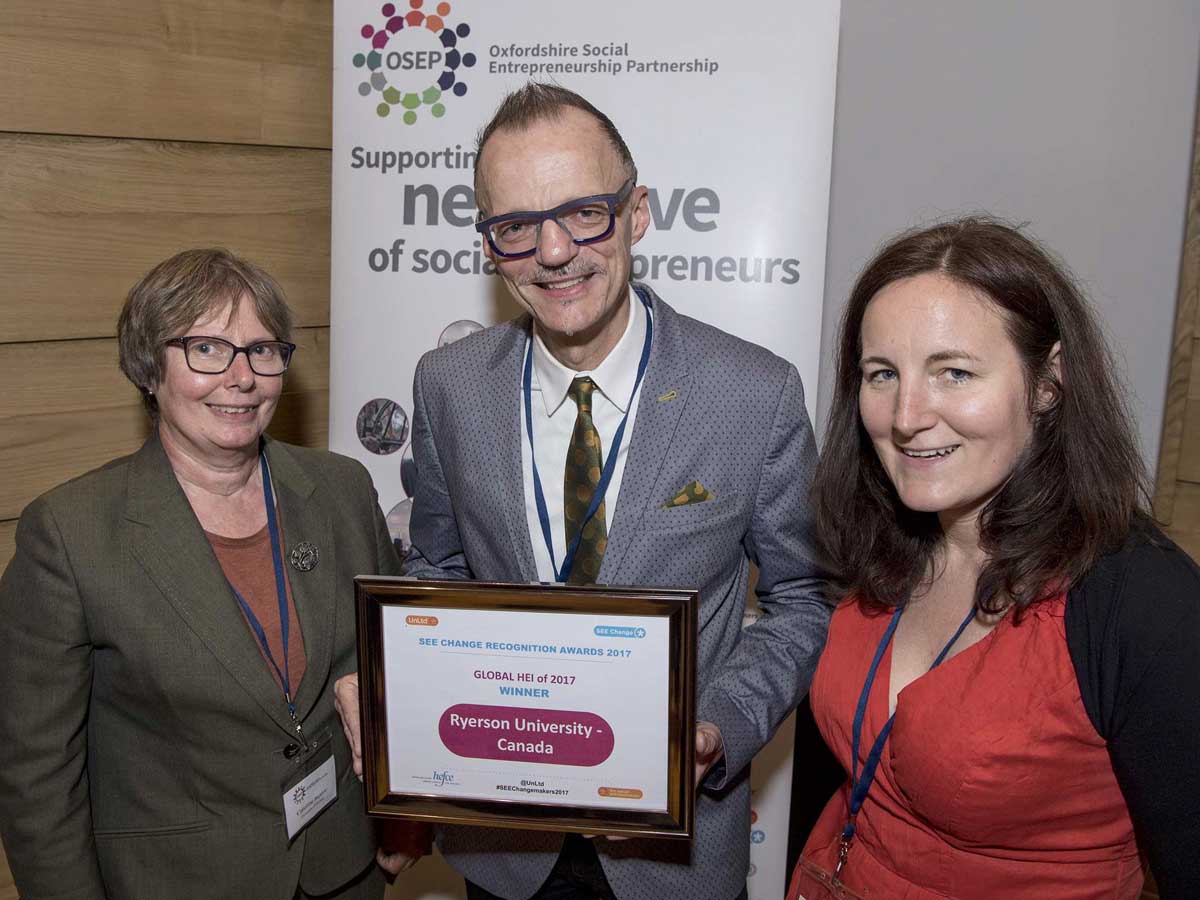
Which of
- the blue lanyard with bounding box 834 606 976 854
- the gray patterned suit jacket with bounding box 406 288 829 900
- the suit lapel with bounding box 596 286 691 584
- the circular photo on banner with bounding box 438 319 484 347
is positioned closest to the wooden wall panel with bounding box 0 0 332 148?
the circular photo on banner with bounding box 438 319 484 347

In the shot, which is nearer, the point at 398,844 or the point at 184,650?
the point at 184,650

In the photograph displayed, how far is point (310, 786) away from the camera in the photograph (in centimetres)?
207

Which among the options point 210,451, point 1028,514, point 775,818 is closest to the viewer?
point 1028,514

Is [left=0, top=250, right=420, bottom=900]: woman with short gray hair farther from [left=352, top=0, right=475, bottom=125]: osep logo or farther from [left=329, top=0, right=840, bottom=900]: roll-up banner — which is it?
[left=352, top=0, right=475, bottom=125]: osep logo

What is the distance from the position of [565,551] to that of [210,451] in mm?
759

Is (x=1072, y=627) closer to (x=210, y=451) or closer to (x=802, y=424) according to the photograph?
(x=802, y=424)

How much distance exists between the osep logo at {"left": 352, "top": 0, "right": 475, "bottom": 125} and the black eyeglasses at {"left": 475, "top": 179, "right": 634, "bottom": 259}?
1290 mm

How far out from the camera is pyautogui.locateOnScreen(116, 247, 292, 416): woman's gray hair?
2.00m

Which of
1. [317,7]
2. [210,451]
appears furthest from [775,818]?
[317,7]

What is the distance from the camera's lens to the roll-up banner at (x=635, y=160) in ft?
9.41

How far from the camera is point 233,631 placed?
1.97 m

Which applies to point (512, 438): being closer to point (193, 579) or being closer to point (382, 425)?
point (193, 579)

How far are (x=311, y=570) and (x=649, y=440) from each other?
0.78 meters

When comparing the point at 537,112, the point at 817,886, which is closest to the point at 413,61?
the point at 537,112
